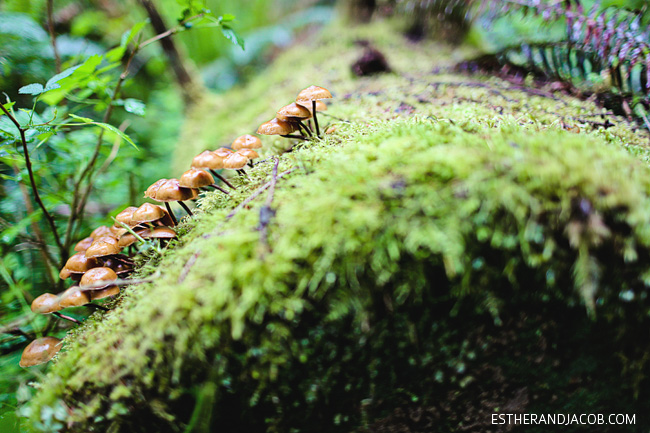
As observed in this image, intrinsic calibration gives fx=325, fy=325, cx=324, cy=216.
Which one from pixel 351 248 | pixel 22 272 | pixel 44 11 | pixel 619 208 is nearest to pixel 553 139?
pixel 619 208

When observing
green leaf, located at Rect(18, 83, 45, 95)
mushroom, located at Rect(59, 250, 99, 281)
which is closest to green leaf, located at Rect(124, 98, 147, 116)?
green leaf, located at Rect(18, 83, 45, 95)

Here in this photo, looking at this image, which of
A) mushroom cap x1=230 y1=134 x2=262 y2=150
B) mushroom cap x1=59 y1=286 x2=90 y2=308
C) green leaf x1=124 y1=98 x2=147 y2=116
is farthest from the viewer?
green leaf x1=124 y1=98 x2=147 y2=116

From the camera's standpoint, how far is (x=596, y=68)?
8.44 ft

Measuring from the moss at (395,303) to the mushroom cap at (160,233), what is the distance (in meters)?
0.09

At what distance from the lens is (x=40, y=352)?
5.19 ft

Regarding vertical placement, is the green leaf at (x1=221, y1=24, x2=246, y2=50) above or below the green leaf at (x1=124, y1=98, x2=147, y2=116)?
above

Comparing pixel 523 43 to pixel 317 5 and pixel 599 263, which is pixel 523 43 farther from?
pixel 317 5

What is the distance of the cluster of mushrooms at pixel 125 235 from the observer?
5.00ft

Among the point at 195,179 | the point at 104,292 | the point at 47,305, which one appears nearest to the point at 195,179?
the point at 195,179

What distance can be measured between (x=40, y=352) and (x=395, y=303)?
1.72m

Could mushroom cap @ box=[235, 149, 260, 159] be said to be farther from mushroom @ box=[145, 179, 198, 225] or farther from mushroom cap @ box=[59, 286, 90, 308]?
mushroom cap @ box=[59, 286, 90, 308]

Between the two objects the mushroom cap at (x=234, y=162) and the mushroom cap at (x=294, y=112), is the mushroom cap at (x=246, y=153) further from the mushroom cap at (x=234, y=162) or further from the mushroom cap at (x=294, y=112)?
the mushroom cap at (x=294, y=112)

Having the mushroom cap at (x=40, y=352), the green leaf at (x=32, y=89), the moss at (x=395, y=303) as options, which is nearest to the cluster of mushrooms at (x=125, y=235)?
the mushroom cap at (x=40, y=352)

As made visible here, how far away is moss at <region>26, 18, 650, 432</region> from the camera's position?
1108 mm
